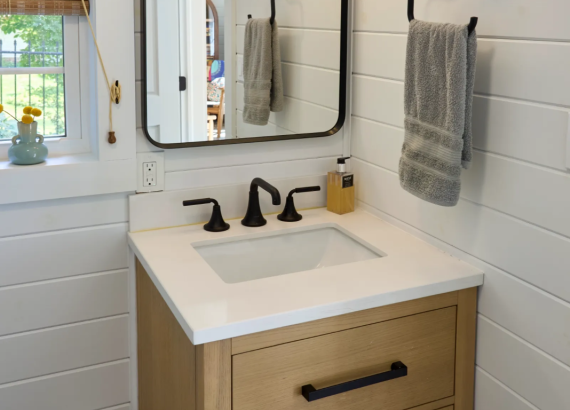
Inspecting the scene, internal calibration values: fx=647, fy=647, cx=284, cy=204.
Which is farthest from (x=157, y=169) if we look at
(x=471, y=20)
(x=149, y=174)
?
(x=471, y=20)

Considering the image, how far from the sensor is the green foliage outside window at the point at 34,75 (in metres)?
1.58

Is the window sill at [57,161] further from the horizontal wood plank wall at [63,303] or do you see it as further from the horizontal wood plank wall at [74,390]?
the horizontal wood plank wall at [74,390]

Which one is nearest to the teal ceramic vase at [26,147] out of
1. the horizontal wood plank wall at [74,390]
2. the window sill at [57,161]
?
the window sill at [57,161]

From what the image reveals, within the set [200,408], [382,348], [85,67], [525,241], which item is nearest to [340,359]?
[382,348]

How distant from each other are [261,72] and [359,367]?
0.83m

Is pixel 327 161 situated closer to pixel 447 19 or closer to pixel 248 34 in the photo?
pixel 248 34

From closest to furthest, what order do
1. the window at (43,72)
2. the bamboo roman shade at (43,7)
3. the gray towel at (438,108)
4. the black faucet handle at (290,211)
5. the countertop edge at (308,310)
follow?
1. the countertop edge at (308,310)
2. the gray towel at (438,108)
3. the bamboo roman shade at (43,7)
4. the window at (43,72)
5. the black faucet handle at (290,211)

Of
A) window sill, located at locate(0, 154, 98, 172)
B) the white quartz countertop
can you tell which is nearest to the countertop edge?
the white quartz countertop

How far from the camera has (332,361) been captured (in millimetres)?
1363

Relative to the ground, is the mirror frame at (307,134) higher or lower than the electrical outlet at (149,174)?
higher

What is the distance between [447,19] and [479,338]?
74cm

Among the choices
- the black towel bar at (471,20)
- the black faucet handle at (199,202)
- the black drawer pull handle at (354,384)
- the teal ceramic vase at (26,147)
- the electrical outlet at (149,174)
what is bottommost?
the black drawer pull handle at (354,384)

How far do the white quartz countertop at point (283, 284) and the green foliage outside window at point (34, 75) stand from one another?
387 mm

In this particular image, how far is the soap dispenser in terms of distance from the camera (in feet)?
6.06
